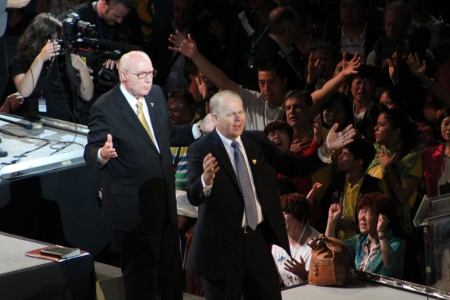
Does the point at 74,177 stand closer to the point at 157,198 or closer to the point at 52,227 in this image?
the point at 52,227

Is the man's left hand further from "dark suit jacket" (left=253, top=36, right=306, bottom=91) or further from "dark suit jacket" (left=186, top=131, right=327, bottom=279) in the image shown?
"dark suit jacket" (left=253, top=36, right=306, bottom=91)

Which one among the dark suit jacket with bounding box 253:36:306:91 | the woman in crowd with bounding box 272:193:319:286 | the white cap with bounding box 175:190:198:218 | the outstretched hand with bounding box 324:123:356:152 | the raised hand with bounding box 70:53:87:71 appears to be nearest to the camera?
the outstretched hand with bounding box 324:123:356:152

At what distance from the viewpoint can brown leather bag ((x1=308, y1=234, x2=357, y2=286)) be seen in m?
4.28

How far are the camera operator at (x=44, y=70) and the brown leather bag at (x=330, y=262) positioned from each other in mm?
2213

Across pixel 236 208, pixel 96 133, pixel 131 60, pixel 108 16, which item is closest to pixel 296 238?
pixel 236 208

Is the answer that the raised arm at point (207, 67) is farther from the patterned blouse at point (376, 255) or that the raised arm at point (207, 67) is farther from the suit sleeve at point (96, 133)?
the suit sleeve at point (96, 133)

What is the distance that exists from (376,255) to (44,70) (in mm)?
2696

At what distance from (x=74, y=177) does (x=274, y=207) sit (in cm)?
182

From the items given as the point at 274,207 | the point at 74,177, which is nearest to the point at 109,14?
the point at 74,177

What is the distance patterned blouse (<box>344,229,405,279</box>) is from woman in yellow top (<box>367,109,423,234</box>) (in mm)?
212

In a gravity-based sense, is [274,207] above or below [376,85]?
below

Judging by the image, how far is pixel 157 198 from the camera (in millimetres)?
3604

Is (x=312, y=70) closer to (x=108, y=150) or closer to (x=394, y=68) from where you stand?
(x=394, y=68)

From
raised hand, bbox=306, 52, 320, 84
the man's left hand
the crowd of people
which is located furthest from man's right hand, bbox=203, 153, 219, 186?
raised hand, bbox=306, 52, 320, 84
